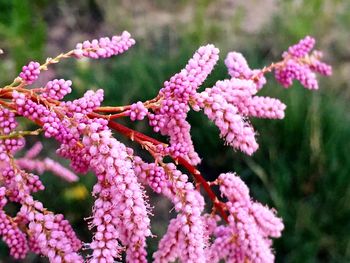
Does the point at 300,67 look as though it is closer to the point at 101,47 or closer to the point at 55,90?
the point at 101,47

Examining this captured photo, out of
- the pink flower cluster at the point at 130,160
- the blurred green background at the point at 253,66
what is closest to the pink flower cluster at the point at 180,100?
the pink flower cluster at the point at 130,160

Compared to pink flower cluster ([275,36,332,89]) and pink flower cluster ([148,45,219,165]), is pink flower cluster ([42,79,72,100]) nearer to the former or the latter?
pink flower cluster ([148,45,219,165])

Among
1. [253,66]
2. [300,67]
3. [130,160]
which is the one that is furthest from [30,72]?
[253,66]

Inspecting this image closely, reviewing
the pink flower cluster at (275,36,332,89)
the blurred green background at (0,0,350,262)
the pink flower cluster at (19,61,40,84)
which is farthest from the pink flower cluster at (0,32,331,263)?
the blurred green background at (0,0,350,262)

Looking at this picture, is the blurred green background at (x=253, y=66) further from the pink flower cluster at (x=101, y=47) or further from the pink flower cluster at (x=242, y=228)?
the pink flower cluster at (x=101, y=47)

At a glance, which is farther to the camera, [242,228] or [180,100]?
[242,228]

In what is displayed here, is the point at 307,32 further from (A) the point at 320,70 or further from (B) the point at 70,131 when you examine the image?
(B) the point at 70,131
